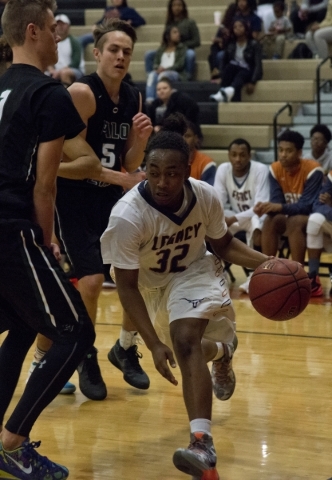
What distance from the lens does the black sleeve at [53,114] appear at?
3260 millimetres

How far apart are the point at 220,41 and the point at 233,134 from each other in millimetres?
1430

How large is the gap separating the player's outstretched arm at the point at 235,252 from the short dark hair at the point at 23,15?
1.32 metres

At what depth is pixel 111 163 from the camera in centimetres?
480

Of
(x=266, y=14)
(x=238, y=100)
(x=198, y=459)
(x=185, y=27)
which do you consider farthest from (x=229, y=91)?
(x=198, y=459)

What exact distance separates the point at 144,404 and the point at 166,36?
26.7ft

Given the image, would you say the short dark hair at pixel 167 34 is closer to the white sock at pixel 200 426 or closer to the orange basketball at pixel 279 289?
the orange basketball at pixel 279 289

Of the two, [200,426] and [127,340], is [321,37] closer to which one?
[127,340]

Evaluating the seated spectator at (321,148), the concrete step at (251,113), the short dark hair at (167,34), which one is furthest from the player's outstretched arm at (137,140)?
the short dark hair at (167,34)

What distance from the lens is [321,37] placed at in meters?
→ 11.3

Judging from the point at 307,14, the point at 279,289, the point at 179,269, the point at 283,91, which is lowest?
the point at 283,91

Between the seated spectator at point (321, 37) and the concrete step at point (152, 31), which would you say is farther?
the concrete step at point (152, 31)

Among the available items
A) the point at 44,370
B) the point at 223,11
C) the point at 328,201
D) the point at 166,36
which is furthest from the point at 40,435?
the point at 223,11

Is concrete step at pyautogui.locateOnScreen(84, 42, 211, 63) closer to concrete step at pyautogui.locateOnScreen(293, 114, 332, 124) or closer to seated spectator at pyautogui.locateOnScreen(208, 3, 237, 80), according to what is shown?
seated spectator at pyautogui.locateOnScreen(208, 3, 237, 80)

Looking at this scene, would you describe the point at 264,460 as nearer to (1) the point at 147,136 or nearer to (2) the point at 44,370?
(2) the point at 44,370
